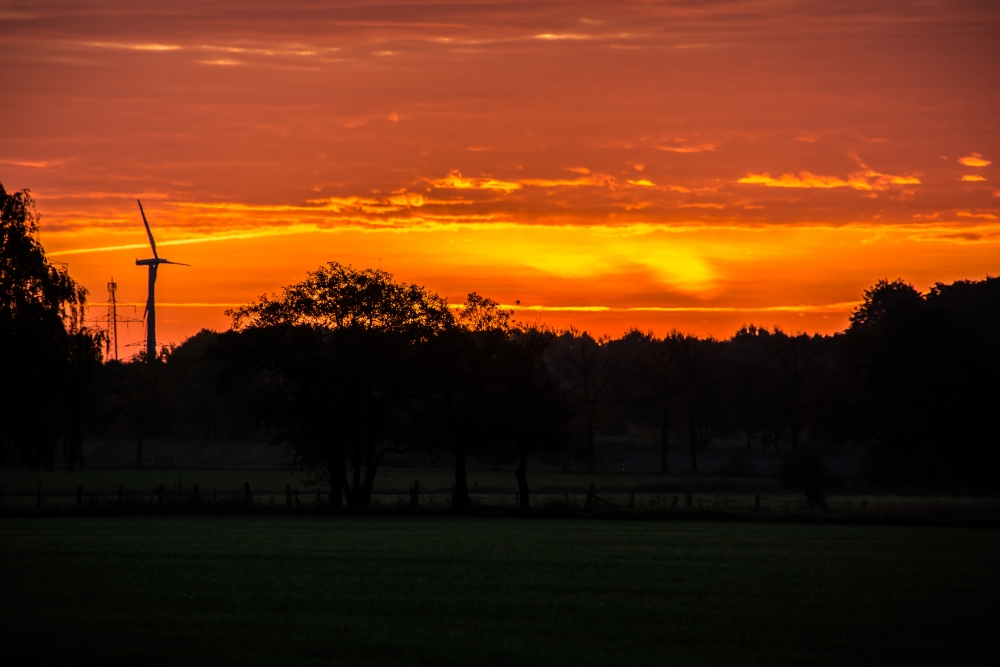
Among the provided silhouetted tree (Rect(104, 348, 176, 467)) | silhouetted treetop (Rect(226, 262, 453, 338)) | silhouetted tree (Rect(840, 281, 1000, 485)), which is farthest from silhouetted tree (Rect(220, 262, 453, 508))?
silhouetted tree (Rect(104, 348, 176, 467))

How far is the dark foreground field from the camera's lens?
1488 cm

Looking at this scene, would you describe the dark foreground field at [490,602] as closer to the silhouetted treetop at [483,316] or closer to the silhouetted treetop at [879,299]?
the silhouetted treetop at [483,316]

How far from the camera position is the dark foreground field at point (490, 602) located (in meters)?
14.9

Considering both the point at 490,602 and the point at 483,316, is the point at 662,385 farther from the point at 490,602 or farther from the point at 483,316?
the point at 490,602

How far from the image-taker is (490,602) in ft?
63.3

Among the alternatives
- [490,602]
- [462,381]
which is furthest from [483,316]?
[490,602]

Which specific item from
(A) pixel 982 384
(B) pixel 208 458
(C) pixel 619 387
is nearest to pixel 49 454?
(A) pixel 982 384

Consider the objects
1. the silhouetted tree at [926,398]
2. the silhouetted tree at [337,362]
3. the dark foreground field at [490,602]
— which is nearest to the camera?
the dark foreground field at [490,602]

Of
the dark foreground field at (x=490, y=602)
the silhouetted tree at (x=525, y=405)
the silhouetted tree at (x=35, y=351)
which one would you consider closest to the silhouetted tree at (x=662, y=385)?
the silhouetted tree at (x=525, y=405)

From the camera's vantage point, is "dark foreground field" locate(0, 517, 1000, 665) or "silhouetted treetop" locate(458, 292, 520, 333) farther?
"silhouetted treetop" locate(458, 292, 520, 333)

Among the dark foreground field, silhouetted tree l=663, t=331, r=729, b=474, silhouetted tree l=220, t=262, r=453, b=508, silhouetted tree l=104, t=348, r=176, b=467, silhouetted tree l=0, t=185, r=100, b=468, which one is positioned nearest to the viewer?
the dark foreground field

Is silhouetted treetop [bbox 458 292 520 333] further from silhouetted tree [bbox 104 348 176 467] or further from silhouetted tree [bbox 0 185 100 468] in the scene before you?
silhouetted tree [bbox 104 348 176 467]

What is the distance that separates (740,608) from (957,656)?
182 inches

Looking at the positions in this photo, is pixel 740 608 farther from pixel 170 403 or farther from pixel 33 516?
pixel 170 403
